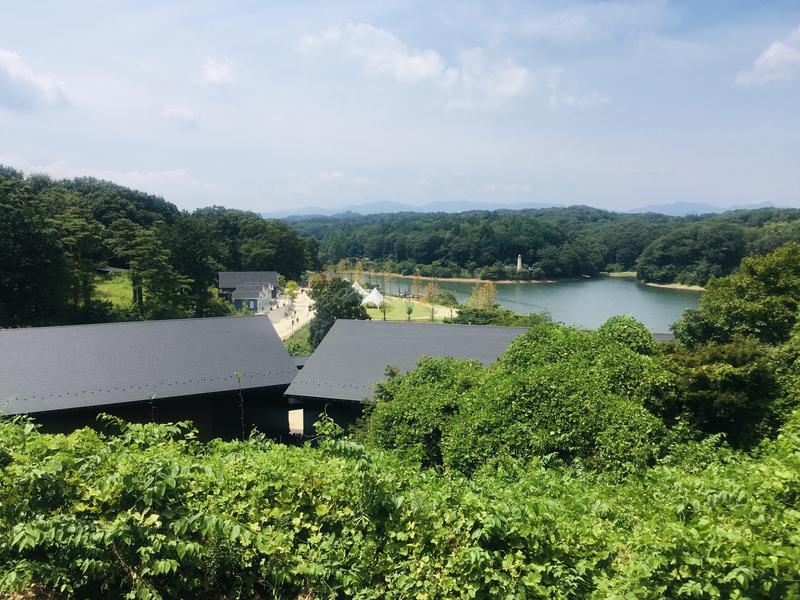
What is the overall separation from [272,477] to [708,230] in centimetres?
6262

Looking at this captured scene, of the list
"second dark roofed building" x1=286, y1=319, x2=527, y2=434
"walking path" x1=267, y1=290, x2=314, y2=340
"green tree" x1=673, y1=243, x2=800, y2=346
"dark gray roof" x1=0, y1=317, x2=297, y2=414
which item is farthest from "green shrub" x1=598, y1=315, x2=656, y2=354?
"walking path" x1=267, y1=290, x2=314, y2=340

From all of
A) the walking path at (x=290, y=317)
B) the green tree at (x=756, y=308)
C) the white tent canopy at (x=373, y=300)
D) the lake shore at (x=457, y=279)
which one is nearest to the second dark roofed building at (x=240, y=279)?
the walking path at (x=290, y=317)

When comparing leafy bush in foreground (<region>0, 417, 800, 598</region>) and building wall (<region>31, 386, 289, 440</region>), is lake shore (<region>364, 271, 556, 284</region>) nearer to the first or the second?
building wall (<region>31, 386, 289, 440</region>)

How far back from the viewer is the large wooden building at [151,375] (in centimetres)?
966

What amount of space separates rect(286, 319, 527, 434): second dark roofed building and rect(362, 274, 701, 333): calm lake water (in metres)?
21.5

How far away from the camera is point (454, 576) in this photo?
2941 mm

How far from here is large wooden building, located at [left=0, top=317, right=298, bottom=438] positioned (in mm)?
9656

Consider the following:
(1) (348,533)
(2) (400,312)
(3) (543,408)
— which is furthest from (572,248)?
(1) (348,533)

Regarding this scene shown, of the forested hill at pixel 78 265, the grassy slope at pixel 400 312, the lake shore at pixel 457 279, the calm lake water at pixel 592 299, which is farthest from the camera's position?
the lake shore at pixel 457 279

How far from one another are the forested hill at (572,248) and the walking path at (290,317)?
86.8 feet

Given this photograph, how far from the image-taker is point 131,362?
10.7 metres

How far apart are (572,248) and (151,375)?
5953cm

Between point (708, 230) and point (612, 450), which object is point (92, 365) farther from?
point (708, 230)

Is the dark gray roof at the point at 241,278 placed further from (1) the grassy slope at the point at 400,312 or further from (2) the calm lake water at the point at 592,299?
Answer: (2) the calm lake water at the point at 592,299
